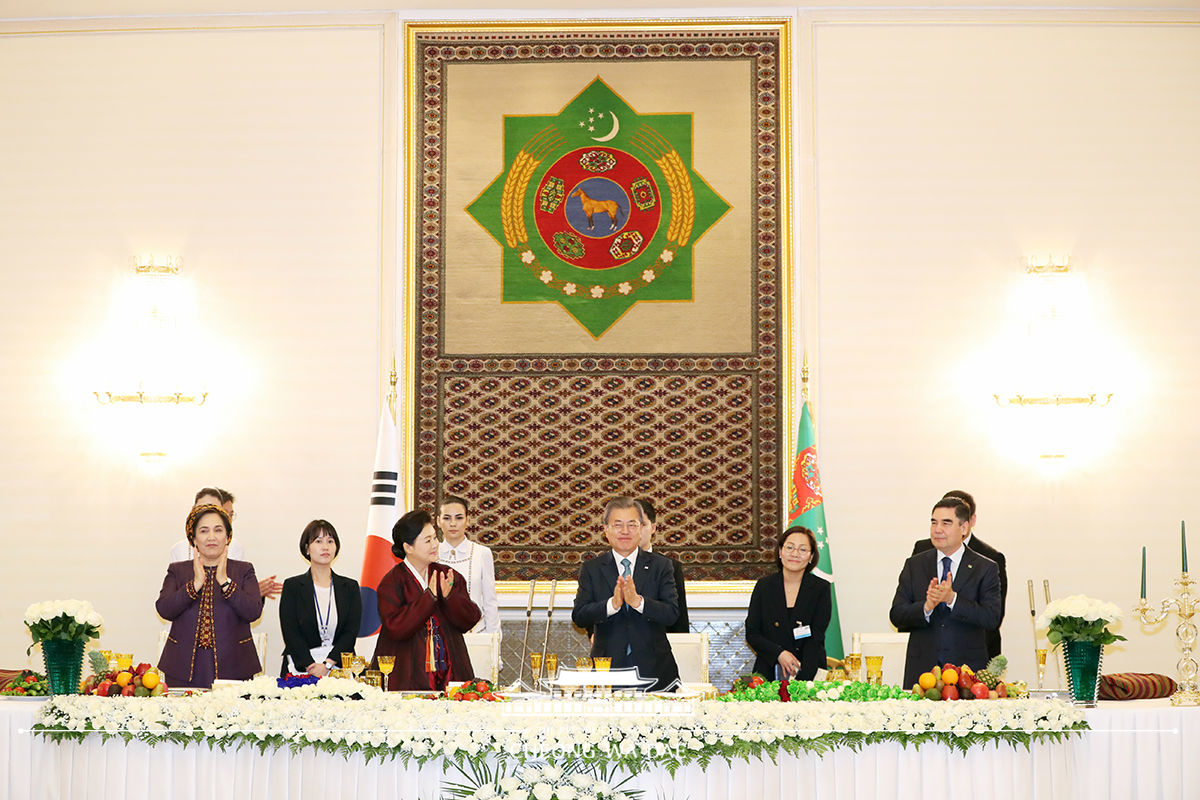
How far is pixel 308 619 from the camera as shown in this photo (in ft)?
19.2

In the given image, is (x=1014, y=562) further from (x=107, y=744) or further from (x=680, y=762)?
(x=107, y=744)

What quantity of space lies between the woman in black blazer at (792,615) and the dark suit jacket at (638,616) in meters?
0.60

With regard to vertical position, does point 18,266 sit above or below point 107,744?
above

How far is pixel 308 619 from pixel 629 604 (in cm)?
163

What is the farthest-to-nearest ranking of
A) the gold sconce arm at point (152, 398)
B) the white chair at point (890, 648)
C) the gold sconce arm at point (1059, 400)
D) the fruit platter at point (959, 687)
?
the gold sconce arm at point (152, 398), the gold sconce arm at point (1059, 400), the white chair at point (890, 648), the fruit platter at point (959, 687)

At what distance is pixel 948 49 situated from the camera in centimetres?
812

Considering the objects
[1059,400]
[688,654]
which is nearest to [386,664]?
[688,654]

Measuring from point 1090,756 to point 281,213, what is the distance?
599 cm

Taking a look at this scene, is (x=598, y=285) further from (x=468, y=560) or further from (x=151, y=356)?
(x=151, y=356)

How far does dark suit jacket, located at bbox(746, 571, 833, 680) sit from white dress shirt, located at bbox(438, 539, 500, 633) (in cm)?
157

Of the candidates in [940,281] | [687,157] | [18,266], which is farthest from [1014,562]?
[18,266]

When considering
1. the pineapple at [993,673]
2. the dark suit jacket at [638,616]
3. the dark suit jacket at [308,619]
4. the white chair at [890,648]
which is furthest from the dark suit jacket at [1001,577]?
the dark suit jacket at [308,619]

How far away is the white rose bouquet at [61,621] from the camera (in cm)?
474

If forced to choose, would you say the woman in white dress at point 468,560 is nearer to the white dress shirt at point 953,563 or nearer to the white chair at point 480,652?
the white chair at point 480,652
